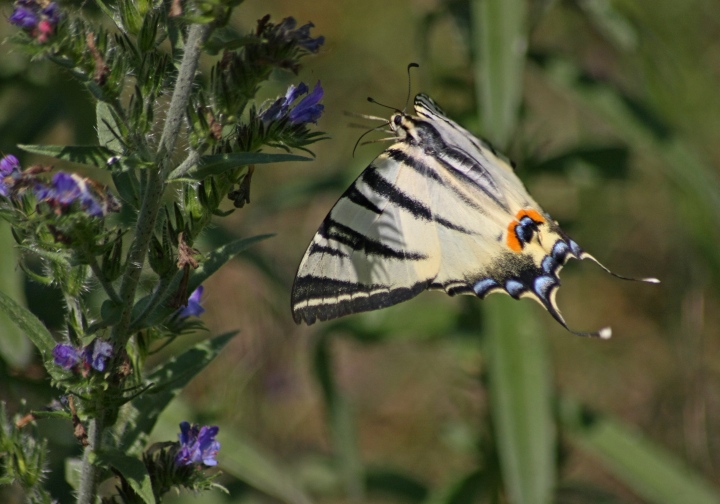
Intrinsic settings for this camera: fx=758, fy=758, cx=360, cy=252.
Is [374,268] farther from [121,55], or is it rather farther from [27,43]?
[27,43]

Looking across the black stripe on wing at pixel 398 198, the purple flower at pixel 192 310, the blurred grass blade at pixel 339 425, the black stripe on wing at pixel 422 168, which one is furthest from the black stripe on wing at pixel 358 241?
the blurred grass blade at pixel 339 425

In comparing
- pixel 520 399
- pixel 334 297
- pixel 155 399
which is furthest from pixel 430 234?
pixel 155 399

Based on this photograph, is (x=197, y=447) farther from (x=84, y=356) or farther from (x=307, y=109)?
(x=307, y=109)

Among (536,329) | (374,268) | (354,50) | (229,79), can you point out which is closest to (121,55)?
(229,79)

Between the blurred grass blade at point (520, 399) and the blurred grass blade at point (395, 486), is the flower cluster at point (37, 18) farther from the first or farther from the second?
the blurred grass blade at point (395, 486)

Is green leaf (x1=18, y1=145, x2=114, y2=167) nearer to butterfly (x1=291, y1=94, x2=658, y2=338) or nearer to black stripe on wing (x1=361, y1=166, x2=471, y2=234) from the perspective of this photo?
butterfly (x1=291, y1=94, x2=658, y2=338)

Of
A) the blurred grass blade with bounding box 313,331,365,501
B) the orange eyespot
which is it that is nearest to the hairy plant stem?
the orange eyespot
